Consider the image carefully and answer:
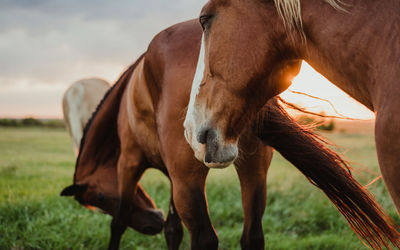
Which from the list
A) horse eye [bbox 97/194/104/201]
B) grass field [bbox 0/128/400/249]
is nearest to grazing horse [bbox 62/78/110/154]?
grass field [bbox 0/128/400/249]

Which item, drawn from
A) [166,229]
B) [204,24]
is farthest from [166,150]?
[166,229]

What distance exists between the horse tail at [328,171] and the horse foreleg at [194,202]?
458mm

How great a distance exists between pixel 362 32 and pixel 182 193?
1400 millimetres

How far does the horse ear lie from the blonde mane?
10.6 feet

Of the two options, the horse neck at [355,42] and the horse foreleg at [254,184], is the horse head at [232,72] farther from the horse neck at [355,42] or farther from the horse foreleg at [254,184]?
the horse foreleg at [254,184]

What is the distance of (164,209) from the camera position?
17.3 feet

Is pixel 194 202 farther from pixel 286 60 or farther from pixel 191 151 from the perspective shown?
pixel 286 60

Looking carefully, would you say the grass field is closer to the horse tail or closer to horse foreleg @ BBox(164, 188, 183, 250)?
horse foreleg @ BBox(164, 188, 183, 250)

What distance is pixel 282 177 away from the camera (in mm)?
6430

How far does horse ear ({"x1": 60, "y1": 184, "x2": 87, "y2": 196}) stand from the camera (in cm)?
389

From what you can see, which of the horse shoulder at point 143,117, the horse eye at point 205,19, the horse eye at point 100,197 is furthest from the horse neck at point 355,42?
the horse eye at point 100,197

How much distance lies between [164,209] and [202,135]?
3946 millimetres

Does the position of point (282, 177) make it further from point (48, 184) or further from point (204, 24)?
point (204, 24)

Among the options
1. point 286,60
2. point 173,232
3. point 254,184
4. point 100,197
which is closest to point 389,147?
point 286,60
